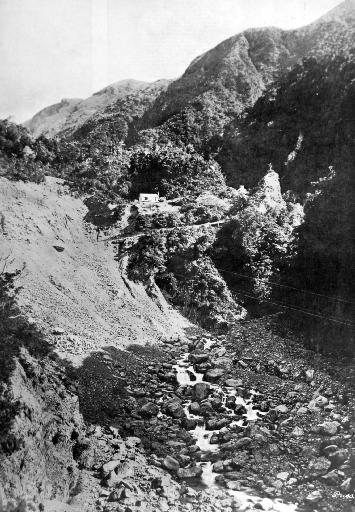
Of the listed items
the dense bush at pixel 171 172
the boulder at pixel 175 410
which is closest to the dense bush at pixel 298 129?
the dense bush at pixel 171 172

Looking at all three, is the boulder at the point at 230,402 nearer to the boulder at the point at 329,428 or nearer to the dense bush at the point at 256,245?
the boulder at the point at 329,428

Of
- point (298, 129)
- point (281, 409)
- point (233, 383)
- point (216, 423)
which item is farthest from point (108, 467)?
point (298, 129)

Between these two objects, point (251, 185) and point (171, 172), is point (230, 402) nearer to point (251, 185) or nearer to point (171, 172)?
point (251, 185)

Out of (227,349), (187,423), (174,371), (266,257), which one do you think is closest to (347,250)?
(266,257)

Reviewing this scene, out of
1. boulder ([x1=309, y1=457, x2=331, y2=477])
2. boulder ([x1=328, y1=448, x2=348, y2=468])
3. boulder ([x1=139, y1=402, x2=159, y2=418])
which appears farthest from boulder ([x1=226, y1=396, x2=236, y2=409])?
boulder ([x1=328, y1=448, x2=348, y2=468])

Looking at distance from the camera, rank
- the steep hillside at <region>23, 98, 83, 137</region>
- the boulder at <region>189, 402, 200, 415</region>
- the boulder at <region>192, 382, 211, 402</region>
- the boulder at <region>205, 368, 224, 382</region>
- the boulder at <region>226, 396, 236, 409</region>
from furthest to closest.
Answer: the steep hillside at <region>23, 98, 83, 137</region>, the boulder at <region>205, 368, 224, 382</region>, the boulder at <region>192, 382, 211, 402</region>, the boulder at <region>226, 396, 236, 409</region>, the boulder at <region>189, 402, 200, 415</region>

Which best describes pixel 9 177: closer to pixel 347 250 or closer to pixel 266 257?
pixel 266 257

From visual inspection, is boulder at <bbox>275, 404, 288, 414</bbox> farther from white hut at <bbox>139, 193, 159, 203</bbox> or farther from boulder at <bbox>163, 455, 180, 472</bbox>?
white hut at <bbox>139, 193, 159, 203</bbox>
